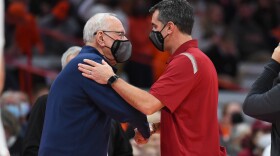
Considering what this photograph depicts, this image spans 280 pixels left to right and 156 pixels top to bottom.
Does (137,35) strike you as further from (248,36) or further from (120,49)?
(120,49)

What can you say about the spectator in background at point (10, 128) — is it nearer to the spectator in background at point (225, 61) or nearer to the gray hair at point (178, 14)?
the gray hair at point (178, 14)

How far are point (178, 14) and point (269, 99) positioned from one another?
0.90m

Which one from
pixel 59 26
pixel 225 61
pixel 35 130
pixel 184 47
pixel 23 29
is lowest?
pixel 225 61

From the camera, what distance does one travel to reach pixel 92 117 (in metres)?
6.05

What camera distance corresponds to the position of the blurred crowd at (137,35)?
1352 centimetres

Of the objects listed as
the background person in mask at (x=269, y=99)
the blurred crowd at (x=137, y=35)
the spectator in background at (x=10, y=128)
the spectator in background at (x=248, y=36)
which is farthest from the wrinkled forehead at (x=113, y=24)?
the spectator in background at (x=248, y=36)

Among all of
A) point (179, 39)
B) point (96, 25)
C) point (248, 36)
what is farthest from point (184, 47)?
point (248, 36)

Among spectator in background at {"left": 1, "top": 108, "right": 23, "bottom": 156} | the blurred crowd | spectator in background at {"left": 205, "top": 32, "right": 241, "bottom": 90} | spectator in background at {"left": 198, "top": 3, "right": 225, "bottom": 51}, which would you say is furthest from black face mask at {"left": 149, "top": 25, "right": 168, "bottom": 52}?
spectator in background at {"left": 198, "top": 3, "right": 225, "bottom": 51}

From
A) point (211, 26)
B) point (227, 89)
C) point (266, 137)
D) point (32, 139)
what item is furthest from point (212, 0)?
point (32, 139)

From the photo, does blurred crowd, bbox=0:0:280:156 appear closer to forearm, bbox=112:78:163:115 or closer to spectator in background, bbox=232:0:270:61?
spectator in background, bbox=232:0:270:61

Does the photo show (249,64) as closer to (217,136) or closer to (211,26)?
(211,26)

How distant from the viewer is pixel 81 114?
6.04 metres

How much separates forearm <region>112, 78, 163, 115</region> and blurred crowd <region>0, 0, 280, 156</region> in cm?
608

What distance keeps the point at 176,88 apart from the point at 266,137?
4.22 meters
